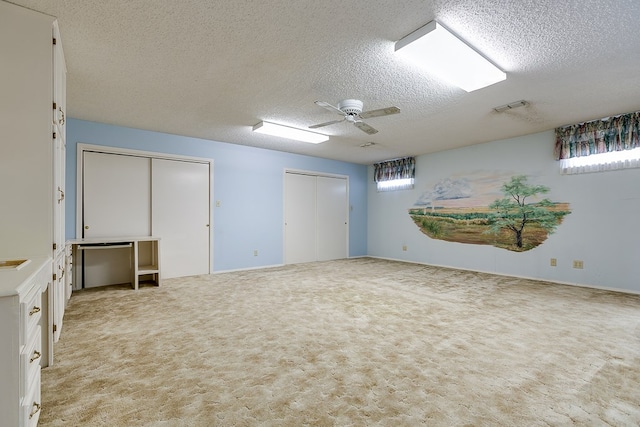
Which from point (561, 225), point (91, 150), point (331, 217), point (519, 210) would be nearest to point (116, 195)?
point (91, 150)

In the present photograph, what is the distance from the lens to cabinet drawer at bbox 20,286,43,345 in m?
1.19

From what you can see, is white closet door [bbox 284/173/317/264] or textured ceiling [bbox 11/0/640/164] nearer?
textured ceiling [bbox 11/0/640/164]

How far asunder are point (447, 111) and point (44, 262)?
4.14m

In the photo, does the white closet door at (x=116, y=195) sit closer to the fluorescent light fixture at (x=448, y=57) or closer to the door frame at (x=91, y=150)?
the door frame at (x=91, y=150)

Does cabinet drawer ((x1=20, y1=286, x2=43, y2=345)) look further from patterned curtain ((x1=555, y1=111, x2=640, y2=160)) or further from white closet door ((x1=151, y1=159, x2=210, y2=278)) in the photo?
patterned curtain ((x1=555, y1=111, x2=640, y2=160))

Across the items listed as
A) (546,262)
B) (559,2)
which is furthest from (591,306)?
(559,2)

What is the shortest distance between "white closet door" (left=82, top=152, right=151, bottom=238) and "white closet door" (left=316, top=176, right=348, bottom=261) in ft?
11.4

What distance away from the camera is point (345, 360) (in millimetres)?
2162

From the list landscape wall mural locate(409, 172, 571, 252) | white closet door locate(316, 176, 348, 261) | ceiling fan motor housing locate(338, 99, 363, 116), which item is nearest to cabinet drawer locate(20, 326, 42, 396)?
ceiling fan motor housing locate(338, 99, 363, 116)

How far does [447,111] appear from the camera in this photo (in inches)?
150

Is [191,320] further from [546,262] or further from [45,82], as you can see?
[546,262]

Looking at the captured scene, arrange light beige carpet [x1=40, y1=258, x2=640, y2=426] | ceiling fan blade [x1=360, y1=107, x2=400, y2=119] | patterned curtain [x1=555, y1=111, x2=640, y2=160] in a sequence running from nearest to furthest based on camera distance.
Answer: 1. light beige carpet [x1=40, y1=258, x2=640, y2=426]
2. ceiling fan blade [x1=360, y1=107, x2=400, y2=119]
3. patterned curtain [x1=555, y1=111, x2=640, y2=160]

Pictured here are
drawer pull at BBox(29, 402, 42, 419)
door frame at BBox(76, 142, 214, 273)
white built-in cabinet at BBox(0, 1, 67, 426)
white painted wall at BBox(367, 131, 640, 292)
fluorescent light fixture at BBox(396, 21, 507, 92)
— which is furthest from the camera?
door frame at BBox(76, 142, 214, 273)

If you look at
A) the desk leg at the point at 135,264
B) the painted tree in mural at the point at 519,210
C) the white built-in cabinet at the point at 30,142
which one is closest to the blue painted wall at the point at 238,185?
the desk leg at the point at 135,264
